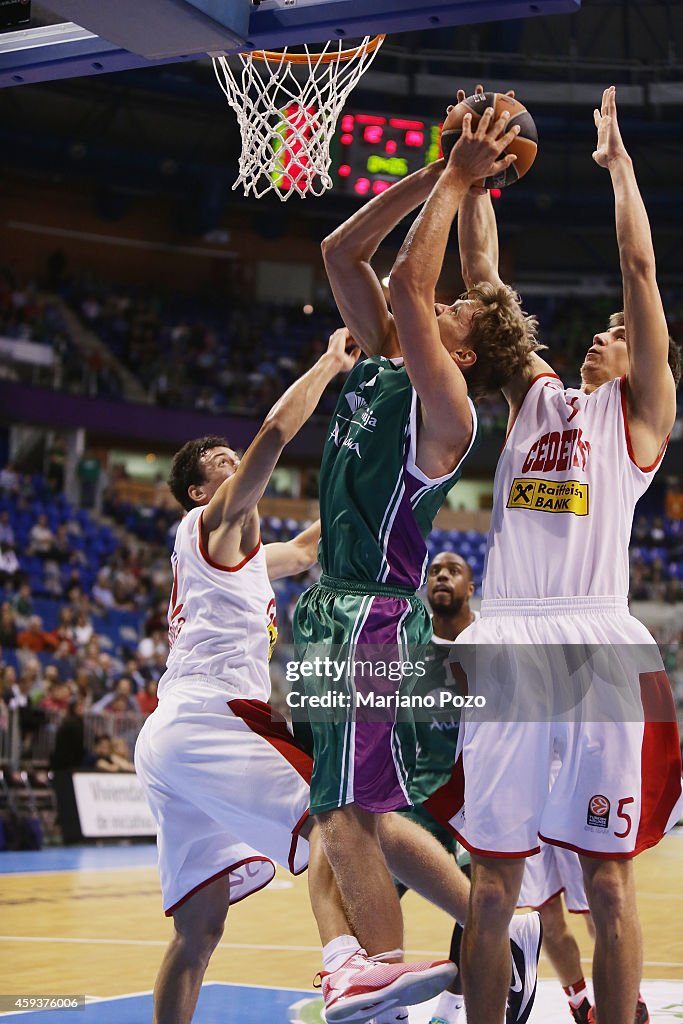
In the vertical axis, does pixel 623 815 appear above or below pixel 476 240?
below

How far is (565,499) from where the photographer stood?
4082 millimetres

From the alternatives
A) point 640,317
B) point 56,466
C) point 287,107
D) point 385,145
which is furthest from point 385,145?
point 640,317

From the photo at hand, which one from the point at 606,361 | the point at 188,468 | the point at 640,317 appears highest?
the point at 640,317

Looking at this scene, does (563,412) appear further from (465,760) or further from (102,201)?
(102,201)

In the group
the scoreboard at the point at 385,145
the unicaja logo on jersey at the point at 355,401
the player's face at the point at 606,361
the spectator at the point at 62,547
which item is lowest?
the spectator at the point at 62,547

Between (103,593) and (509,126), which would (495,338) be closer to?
(509,126)

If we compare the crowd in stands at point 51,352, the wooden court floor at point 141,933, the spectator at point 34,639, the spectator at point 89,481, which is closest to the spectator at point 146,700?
the spectator at point 34,639

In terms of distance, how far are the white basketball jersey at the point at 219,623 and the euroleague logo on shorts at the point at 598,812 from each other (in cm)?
139

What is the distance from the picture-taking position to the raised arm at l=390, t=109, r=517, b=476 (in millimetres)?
3752

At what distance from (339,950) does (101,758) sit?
33.9 ft

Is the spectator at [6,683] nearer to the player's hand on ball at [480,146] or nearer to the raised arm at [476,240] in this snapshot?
the raised arm at [476,240]

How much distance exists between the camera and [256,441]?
4414 millimetres

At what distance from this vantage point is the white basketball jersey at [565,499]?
159 inches

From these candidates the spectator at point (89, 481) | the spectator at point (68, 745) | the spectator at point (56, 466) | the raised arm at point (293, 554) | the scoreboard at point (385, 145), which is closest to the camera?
the raised arm at point (293, 554)
